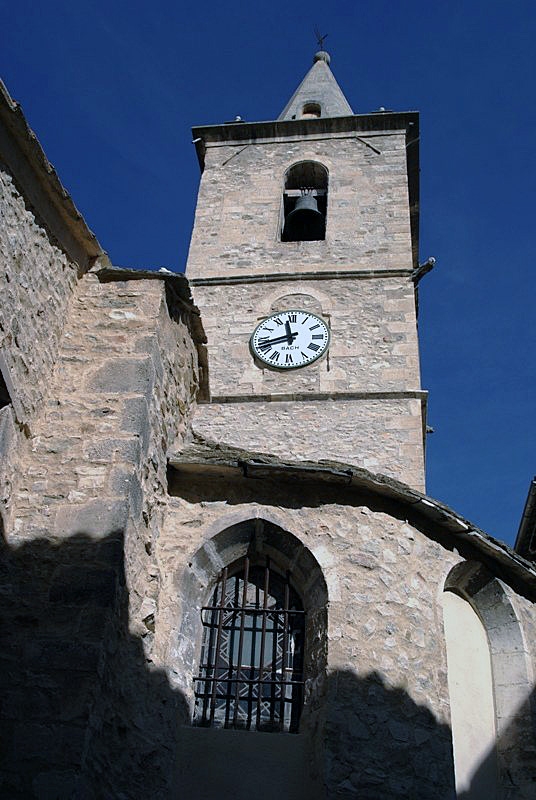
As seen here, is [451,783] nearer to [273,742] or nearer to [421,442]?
[273,742]

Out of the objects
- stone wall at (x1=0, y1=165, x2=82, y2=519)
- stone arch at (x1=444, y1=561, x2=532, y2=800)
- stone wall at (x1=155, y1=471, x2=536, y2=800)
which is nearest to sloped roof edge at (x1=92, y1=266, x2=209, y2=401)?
stone wall at (x1=0, y1=165, x2=82, y2=519)

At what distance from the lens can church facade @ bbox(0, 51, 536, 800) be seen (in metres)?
5.11

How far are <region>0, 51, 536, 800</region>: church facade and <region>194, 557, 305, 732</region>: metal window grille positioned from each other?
16mm

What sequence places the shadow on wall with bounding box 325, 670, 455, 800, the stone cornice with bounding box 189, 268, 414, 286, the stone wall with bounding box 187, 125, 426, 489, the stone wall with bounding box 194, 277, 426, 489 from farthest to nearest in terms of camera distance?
the stone cornice with bounding box 189, 268, 414, 286 < the stone wall with bounding box 187, 125, 426, 489 < the stone wall with bounding box 194, 277, 426, 489 < the shadow on wall with bounding box 325, 670, 455, 800

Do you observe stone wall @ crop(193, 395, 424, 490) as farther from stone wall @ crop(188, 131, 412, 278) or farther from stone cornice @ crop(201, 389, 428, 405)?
stone wall @ crop(188, 131, 412, 278)

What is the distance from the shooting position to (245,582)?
21.6 ft

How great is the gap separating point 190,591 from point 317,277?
8103 mm

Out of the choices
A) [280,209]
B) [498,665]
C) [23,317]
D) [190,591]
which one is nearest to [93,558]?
[190,591]

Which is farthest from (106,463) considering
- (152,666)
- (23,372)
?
(152,666)

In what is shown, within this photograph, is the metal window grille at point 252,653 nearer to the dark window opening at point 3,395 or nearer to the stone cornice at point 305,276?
the dark window opening at point 3,395

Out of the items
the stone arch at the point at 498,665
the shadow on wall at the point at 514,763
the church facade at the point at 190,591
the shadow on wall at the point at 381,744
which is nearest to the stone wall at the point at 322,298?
the stone arch at the point at 498,665

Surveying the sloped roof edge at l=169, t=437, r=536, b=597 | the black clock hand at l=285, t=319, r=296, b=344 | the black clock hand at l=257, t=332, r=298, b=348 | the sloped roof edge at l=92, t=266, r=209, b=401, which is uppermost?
the black clock hand at l=285, t=319, r=296, b=344

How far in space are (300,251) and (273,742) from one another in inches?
374

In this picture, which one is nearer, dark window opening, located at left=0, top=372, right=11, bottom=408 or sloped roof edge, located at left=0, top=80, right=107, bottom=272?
dark window opening, located at left=0, top=372, right=11, bottom=408
